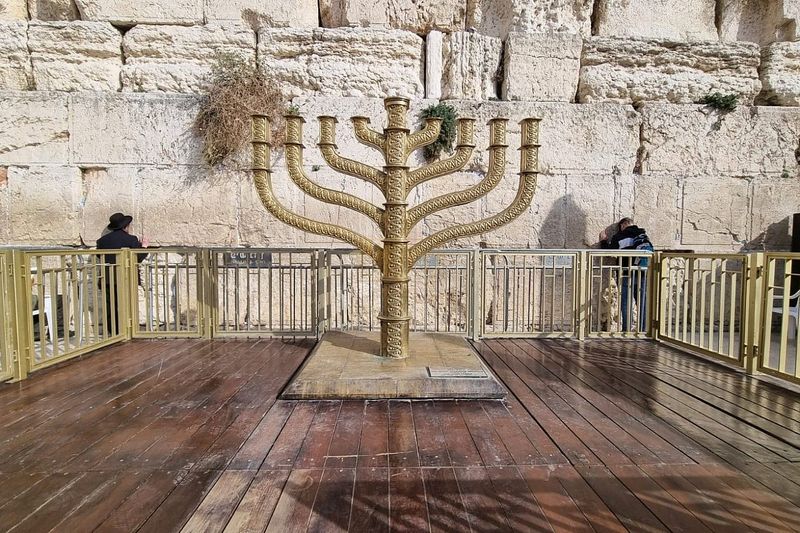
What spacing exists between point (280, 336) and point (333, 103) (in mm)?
3193

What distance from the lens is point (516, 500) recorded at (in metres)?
1.93

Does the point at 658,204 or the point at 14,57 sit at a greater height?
the point at 14,57

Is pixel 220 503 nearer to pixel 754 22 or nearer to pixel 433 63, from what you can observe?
pixel 433 63

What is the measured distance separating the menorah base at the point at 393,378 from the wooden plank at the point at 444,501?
93cm

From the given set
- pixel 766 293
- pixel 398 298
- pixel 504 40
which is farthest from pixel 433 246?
pixel 504 40

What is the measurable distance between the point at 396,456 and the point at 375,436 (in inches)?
10.6

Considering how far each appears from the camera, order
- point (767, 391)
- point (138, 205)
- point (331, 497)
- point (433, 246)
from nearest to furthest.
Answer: point (331, 497)
point (767, 391)
point (433, 246)
point (138, 205)

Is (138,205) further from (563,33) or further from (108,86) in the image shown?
(563,33)

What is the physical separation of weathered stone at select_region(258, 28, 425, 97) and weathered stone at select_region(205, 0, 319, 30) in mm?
258

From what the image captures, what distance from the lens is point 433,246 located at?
12.3 feet

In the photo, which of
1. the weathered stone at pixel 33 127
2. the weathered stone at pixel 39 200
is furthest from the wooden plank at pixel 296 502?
the weathered stone at pixel 33 127

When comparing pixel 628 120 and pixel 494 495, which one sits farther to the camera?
pixel 628 120

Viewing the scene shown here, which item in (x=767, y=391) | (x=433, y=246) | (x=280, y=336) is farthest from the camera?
(x=280, y=336)

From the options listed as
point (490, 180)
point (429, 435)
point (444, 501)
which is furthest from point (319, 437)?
point (490, 180)
